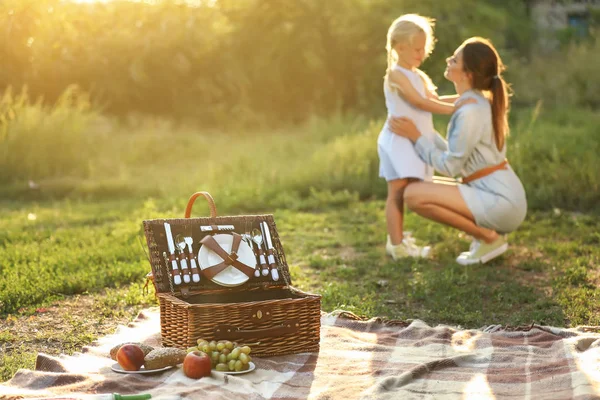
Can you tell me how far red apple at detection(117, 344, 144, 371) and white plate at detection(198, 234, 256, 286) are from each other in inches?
Answer: 25.9

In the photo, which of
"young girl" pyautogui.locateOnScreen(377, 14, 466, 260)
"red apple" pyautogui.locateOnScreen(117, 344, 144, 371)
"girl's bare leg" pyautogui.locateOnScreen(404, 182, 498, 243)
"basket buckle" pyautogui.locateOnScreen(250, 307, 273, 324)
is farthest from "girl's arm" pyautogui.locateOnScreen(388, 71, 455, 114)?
"red apple" pyautogui.locateOnScreen(117, 344, 144, 371)

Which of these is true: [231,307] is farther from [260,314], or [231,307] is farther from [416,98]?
[416,98]

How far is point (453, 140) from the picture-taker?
5.77m

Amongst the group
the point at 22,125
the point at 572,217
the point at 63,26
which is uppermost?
the point at 63,26

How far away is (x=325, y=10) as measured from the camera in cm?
1845

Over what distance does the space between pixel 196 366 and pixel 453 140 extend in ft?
9.84

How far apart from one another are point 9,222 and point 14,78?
5.81 metres

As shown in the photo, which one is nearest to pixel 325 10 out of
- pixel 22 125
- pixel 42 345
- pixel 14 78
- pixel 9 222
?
pixel 14 78

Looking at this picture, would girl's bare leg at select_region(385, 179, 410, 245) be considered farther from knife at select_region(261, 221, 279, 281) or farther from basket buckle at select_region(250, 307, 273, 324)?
basket buckle at select_region(250, 307, 273, 324)

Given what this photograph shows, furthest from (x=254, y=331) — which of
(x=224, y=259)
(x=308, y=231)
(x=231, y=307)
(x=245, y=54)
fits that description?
(x=245, y=54)

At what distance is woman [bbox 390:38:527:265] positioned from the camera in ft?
18.6

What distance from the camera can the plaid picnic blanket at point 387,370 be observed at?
10.9ft

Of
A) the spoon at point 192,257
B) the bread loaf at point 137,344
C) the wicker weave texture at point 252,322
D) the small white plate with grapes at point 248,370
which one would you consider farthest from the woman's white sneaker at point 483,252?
the bread loaf at point 137,344

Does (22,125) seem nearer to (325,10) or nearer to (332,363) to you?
(332,363)
